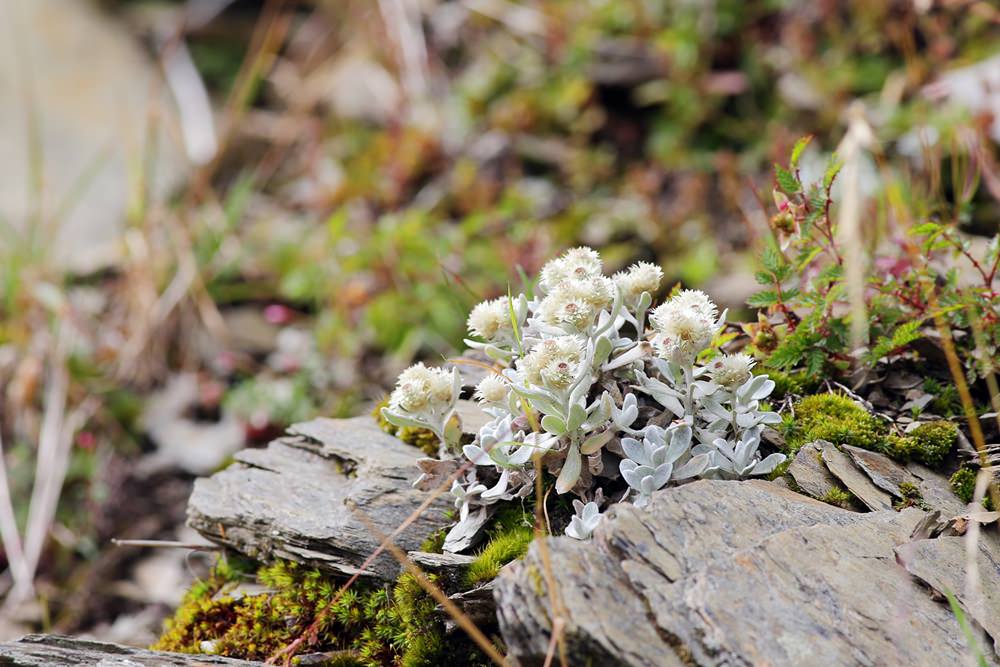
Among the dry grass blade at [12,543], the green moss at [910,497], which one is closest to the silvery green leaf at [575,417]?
the green moss at [910,497]

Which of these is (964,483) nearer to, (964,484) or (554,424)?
(964,484)

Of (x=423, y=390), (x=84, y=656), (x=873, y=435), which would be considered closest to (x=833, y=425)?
(x=873, y=435)

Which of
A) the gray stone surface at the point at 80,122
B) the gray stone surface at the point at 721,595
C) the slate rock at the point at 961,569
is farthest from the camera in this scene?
the gray stone surface at the point at 80,122

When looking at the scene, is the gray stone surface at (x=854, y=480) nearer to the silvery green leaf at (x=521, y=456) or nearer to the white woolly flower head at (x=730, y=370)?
the white woolly flower head at (x=730, y=370)

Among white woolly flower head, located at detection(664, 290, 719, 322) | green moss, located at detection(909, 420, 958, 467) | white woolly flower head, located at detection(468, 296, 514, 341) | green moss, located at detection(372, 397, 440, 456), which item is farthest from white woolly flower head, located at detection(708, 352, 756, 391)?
green moss, located at detection(372, 397, 440, 456)

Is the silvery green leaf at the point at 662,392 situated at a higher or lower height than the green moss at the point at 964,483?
higher
